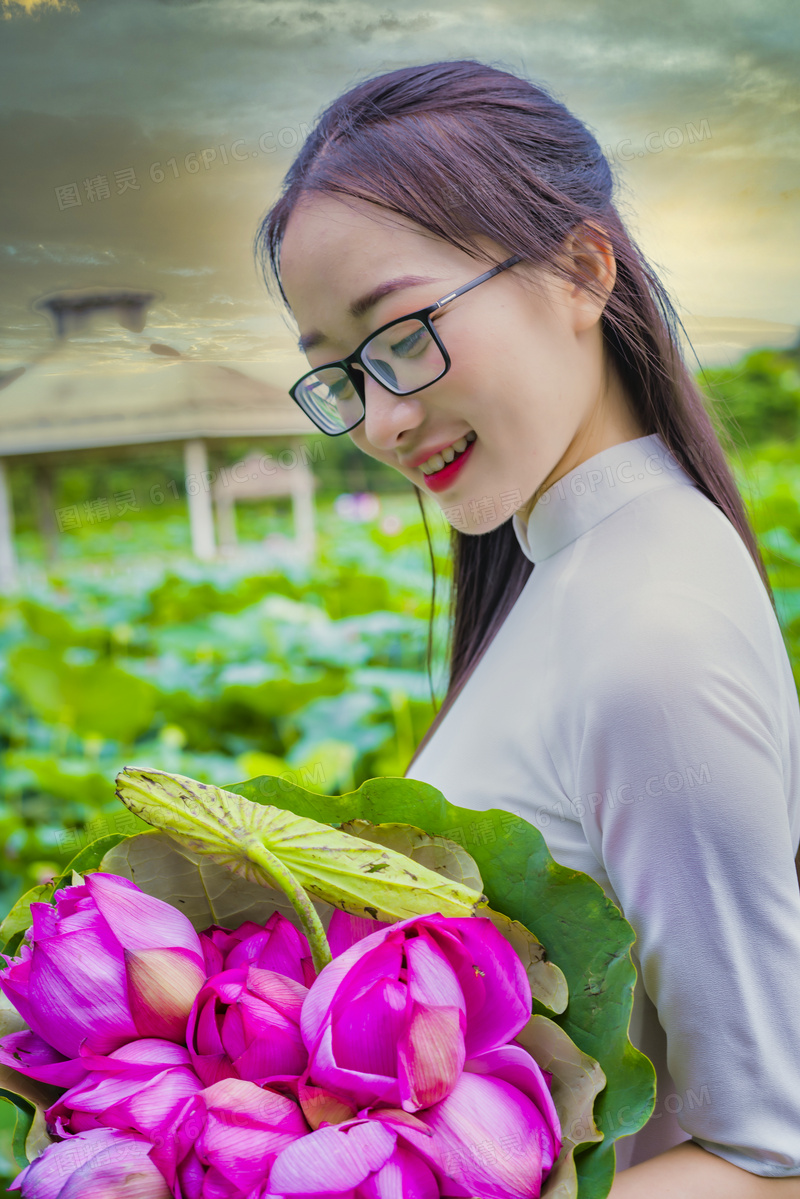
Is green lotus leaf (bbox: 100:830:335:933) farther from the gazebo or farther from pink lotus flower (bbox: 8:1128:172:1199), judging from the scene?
the gazebo

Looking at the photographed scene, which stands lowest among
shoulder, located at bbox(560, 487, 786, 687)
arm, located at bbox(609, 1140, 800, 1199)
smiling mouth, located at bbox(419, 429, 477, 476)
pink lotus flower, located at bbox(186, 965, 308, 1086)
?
arm, located at bbox(609, 1140, 800, 1199)

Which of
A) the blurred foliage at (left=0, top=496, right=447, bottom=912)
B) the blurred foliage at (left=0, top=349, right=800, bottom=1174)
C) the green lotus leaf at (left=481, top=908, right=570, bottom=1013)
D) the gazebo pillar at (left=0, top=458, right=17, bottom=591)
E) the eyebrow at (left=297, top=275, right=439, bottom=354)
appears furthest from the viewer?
the gazebo pillar at (left=0, top=458, right=17, bottom=591)

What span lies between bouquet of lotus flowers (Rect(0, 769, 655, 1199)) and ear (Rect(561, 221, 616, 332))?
404 millimetres

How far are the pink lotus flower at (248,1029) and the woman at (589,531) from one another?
0.24m

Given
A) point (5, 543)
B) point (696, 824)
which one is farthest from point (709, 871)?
point (5, 543)

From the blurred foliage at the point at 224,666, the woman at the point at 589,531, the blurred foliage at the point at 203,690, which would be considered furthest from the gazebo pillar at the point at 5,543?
the woman at the point at 589,531

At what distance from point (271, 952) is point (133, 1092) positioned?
86mm

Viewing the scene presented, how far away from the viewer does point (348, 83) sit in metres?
0.69

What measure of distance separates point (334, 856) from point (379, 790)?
83 millimetres

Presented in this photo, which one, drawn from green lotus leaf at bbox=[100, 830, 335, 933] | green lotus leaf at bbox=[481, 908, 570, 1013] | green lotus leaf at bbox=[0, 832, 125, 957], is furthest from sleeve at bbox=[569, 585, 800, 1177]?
green lotus leaf at bbox=[0, 832, 125, 957]

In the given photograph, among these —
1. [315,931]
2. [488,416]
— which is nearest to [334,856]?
[315,931]

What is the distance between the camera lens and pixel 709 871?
0.51 m

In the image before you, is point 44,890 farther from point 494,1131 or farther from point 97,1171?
point 494,1131

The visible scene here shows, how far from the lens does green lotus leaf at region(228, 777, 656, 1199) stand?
0.42 meters
